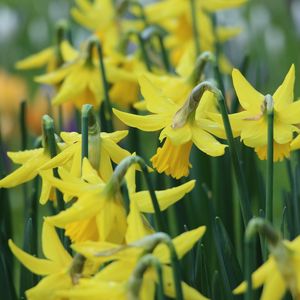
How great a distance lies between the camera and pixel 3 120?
5.23 metres

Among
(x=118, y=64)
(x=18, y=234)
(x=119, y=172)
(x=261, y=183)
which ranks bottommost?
(x=18, y=234)

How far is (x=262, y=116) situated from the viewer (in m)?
1.75

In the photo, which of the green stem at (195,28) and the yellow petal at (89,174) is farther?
the green stem at (195,28)

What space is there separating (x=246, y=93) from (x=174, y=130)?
16 cm

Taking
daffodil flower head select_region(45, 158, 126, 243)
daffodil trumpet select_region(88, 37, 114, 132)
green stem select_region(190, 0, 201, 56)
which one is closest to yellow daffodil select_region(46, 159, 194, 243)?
daffodil flower head select_region(45, 158, 126, 243)

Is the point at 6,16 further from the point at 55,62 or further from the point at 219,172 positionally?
the point at 219,172

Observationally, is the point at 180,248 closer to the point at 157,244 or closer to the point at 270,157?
the point at 157,244

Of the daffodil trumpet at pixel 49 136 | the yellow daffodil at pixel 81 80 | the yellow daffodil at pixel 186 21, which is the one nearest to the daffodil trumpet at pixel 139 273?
the daffodil trumpet at pixel 49 136

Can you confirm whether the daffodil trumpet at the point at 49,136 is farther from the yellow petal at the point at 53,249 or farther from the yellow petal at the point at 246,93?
the yellow petal at the point at 246,93

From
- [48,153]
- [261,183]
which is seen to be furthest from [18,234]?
[48,153]

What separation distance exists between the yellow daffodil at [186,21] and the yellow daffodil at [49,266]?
1737 mm

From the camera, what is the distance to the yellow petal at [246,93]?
5.70ft

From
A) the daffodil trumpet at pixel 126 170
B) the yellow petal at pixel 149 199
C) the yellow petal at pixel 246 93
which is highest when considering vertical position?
the yellow petal at pixel 246 93

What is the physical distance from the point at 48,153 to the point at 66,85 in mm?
820
